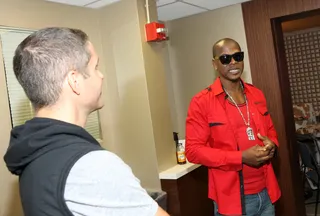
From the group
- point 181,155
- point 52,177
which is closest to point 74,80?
point 52,177

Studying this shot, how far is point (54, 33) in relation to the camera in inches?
31.7

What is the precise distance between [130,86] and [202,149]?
78cm

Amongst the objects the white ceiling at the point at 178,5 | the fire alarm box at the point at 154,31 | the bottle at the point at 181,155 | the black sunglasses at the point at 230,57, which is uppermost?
the white ceiling at the point at 178,5

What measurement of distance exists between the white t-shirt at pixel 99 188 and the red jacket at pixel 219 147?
1193 mm

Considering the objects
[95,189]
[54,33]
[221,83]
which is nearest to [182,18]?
[221,83]

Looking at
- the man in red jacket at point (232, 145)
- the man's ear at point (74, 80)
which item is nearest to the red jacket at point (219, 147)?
the man in red jacket at point (232, 145)

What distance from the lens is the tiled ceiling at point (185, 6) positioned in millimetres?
2601

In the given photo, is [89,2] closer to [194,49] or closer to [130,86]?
[130,86]

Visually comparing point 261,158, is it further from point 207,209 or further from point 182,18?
point 182,18

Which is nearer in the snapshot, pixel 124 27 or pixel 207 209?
pixel 124 27

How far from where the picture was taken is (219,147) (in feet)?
6.31

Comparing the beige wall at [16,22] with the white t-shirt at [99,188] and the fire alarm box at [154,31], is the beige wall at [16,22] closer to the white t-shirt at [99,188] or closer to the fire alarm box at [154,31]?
the fire alarm box at [154,31]

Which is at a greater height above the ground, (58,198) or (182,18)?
(182,18)

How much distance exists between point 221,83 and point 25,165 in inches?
56.7
